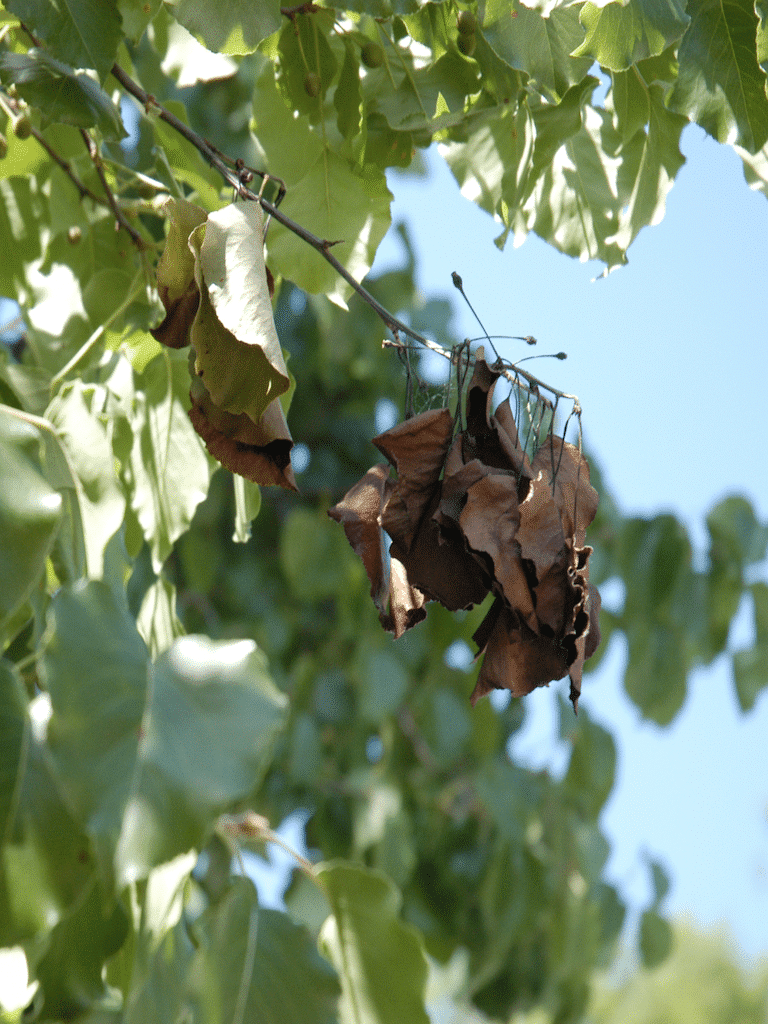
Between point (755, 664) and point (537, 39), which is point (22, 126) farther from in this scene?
point (755, 664)

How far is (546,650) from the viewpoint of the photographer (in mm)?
651

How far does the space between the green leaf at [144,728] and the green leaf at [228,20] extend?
1.38 feet

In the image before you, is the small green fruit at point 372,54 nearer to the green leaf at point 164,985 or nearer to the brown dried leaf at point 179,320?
the brown dried leaf at point 179,320

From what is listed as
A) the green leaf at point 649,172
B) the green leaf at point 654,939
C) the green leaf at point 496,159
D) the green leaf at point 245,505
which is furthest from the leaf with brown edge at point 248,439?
the green leaf at point 654,939

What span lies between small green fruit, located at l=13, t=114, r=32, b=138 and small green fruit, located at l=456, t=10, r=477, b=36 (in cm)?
42

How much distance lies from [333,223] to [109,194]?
21 centimetres

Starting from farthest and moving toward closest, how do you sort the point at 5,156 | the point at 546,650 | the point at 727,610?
the point at 727,610
the point at 5,156
the point at 546,650

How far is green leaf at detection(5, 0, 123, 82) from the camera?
0.73 m

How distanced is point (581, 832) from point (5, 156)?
6.90 ft

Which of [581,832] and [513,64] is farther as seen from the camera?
[581,832]

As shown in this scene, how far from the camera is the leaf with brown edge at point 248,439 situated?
0.69m

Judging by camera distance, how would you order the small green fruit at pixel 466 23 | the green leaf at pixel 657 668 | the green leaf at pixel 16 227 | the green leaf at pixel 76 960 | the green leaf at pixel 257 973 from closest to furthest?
the green leaf at pixel 76 960 → the green leaf at pixel 257 973 → the small green fruit at pixel 466 23 → the green leaf at pixel 16 227 → the green leaf at pixel 657 668

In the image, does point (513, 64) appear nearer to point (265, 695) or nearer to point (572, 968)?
point (265, 695)

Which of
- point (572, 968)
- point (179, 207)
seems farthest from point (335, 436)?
point (179, 207)
